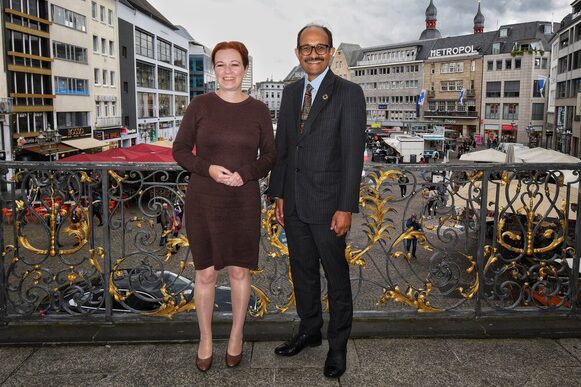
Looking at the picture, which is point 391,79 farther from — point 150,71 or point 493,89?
point 150,71

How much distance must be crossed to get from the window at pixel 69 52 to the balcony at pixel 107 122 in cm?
563

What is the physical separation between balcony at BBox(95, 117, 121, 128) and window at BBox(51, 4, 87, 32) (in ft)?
27.0

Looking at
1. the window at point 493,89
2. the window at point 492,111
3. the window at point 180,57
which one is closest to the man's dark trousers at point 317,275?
the window at point 180,57

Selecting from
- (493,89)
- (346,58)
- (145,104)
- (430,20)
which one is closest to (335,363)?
(145,104)

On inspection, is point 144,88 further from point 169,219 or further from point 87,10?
point 169,219

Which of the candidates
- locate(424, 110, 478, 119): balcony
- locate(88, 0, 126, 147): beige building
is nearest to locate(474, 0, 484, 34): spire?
locate(424, 110, 478, 119): balcony

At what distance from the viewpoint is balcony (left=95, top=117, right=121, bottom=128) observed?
50.9m

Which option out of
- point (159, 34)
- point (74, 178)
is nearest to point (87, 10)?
point (159, 34)

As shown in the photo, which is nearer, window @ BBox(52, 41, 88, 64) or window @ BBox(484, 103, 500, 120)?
window @ BBox(52, 41, 88, 64)

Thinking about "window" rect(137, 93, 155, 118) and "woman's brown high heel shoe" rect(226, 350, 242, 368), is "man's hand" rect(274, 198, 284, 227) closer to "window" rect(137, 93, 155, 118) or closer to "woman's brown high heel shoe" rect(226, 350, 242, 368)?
"woman's brown high heel shoe" rect(226, 350, 242, 368)

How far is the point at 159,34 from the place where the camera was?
69812 millimetres

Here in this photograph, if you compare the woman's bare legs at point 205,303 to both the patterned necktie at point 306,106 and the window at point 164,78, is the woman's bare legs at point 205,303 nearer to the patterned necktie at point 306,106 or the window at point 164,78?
the patterned necktie at point 306,106

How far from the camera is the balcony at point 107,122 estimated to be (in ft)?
167

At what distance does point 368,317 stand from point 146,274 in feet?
5.83
